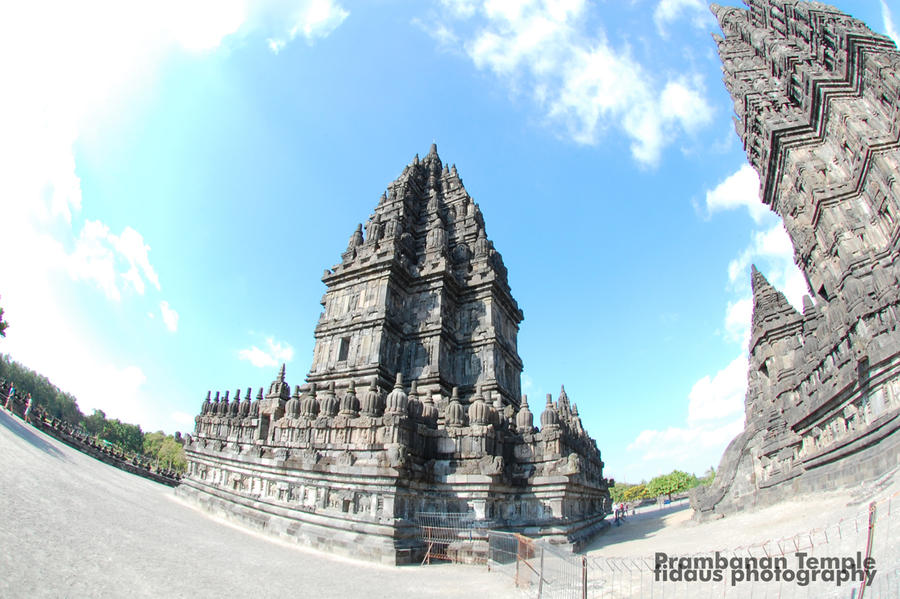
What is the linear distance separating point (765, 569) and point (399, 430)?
8546 mm

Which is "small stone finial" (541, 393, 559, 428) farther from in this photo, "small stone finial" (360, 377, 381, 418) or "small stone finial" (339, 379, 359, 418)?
"small stone finial" (339, 379, 359, 418)

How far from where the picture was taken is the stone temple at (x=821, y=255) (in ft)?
40.2

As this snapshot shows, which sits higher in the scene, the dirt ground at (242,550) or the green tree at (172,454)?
the dirt ground at (242,550)

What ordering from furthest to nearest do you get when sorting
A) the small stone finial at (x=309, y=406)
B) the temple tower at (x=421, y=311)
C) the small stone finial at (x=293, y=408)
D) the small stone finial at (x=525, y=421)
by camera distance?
the temple tower at (x=421, y=311), the small stone finial at (x=293, y=408), the small stone finial at (x=309, y=406), the small stone finial at (x=525, y=421)

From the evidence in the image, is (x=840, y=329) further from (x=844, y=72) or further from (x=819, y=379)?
(x=844, y=72)

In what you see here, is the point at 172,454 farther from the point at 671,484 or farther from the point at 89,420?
the point at 671,484

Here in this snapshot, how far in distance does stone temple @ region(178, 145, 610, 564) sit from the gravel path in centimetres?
140

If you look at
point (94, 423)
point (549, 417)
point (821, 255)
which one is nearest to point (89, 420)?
point (94, 423)

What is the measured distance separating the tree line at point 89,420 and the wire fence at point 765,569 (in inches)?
2392

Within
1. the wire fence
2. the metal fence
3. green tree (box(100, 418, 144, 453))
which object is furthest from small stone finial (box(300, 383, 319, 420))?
green tree (box(100, 418, 144, 453))

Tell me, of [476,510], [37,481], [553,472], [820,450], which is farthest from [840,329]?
[37,481]

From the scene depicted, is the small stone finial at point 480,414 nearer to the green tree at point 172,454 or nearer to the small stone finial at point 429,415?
the small stone finial at point 429,415

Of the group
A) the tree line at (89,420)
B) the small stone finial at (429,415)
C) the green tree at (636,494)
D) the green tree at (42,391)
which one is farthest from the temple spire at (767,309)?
the green tree at (42,391)

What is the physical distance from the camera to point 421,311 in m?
21.9
